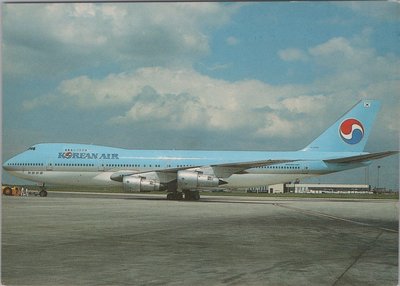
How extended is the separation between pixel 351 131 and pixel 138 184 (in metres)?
14.0

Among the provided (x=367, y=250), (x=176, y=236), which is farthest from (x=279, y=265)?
(x=176, y=236)

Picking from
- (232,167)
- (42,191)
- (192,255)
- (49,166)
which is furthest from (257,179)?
(192,255)

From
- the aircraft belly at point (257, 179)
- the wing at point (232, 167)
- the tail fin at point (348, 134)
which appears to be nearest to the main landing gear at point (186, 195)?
the wing at point (232, 167)

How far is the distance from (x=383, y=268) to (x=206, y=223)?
216 inches

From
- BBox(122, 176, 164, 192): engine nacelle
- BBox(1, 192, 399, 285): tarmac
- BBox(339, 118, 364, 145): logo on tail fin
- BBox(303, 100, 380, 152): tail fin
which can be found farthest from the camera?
BBox(339, 118, 364, 145): logo on tail fin

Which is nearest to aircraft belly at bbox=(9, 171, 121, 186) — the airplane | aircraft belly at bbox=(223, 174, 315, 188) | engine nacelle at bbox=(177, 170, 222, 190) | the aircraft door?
the airplane

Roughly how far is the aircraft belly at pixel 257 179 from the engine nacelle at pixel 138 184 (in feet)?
18.4

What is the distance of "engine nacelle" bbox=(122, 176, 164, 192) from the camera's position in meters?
23.5

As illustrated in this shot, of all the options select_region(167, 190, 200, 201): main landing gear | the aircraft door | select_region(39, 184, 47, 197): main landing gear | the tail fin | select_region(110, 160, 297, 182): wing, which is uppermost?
the tail fin

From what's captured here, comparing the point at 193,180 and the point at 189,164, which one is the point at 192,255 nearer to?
the point at 193,180

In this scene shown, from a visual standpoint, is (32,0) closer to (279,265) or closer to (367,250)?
(279,265)

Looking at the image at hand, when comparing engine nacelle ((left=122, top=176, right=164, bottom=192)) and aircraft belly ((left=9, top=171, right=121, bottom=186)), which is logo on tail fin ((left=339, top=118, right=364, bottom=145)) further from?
aircraft belly ((left=9, top=171, right=121, bottom=186))

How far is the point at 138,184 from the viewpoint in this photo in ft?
76.9

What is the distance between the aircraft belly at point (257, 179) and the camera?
27.1 m
